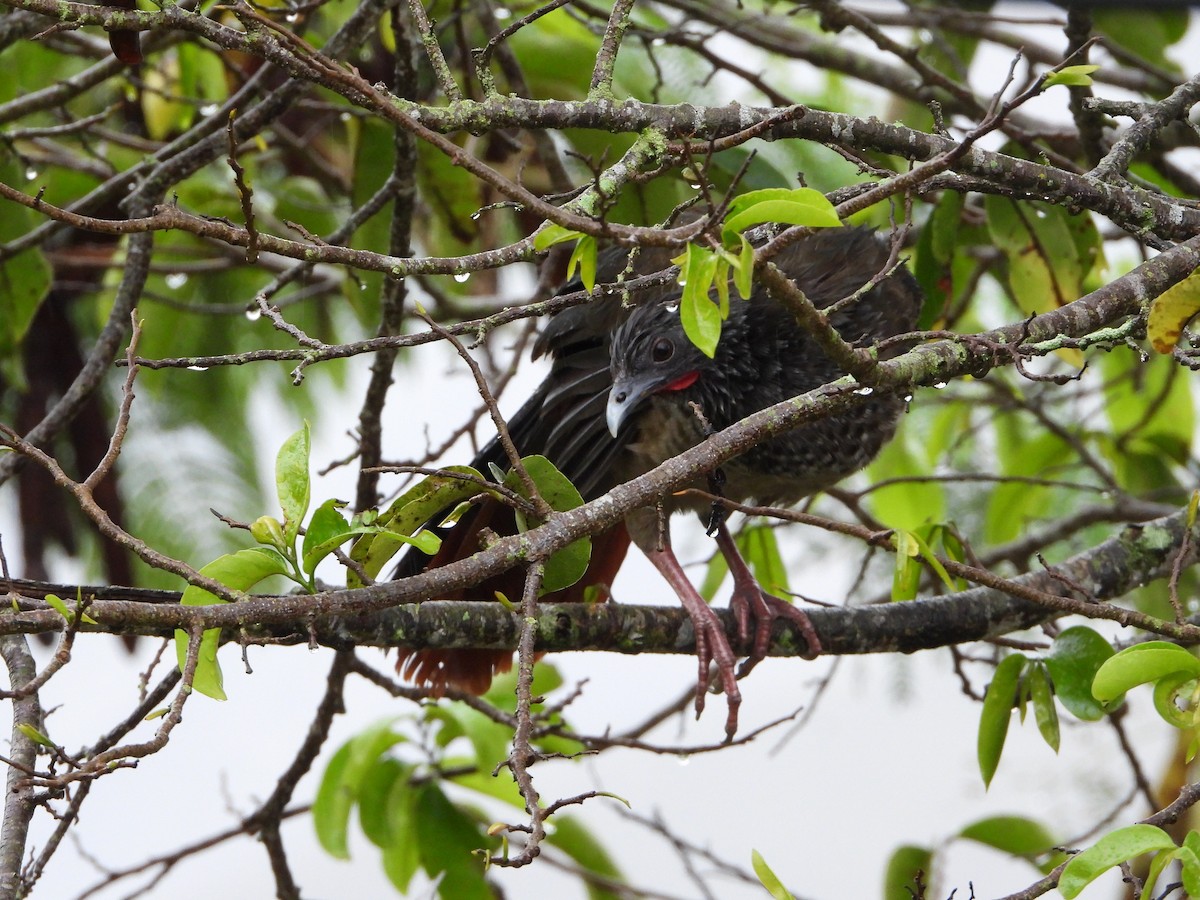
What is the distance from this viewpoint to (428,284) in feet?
10.6

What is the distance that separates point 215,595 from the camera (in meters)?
1.45

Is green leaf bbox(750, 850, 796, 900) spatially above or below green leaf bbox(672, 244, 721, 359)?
below

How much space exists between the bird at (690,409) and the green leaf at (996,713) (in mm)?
536

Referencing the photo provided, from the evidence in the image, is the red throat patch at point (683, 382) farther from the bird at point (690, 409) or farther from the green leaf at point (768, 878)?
the green leaf at point (768, 878)

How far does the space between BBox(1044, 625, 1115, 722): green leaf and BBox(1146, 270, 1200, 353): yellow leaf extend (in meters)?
0.58

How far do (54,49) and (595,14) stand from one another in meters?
1.44

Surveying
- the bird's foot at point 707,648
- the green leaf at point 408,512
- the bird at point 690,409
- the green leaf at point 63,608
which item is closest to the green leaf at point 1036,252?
the bird at point 690,409

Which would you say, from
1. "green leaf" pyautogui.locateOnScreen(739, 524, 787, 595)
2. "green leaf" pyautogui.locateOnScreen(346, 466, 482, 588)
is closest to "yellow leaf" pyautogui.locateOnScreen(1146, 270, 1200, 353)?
"green leaf" pyautogui.locateOnScreen(346, 466, 482, 588)

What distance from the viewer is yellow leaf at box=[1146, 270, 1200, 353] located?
176cm

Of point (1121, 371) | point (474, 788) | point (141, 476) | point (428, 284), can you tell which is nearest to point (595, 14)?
point (428, 284)

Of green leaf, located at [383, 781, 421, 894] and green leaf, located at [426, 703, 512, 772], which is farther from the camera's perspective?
green leaf, located at [383, 781, 421, 894]

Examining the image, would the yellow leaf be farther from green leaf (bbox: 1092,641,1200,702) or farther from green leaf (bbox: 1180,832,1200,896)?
green leaf (bbox: 1180,832,1200,896)

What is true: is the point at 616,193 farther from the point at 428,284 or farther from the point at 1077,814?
the point at 1077,814

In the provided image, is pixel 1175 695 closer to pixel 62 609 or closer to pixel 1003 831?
pixel 1003 831
